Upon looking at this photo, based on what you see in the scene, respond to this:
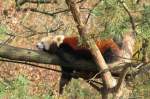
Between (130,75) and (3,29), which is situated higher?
(3,29)

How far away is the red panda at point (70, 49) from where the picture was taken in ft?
9.58

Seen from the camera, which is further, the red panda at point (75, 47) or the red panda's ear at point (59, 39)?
the red panda's ear at point (59, 39)

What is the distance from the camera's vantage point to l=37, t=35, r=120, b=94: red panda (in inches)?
115

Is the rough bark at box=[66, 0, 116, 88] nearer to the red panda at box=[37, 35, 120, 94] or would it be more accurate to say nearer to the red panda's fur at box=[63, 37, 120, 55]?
the red panda at box=[37, 35, 120, 94]

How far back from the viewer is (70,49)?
3.32 metres

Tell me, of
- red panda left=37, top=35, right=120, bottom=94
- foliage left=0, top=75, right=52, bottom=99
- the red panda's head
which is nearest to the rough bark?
red panda left=37, top=35, right=120, bottom=94

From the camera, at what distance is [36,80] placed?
18.7 ft

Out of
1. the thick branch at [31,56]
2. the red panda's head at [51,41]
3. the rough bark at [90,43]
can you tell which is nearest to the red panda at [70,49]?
the red panda's head at [51,41]

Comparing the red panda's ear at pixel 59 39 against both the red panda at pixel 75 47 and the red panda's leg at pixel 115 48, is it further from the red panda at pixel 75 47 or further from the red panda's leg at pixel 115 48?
the red panda's leg at pixel 115 48

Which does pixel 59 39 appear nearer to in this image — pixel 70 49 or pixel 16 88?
pixel 70 49

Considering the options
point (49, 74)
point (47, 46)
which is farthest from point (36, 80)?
point (47, 46)

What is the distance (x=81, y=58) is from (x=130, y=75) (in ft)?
1.23

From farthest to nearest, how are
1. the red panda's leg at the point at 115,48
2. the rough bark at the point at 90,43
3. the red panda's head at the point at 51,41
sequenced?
the red panda's head at the point at 51,41 < the red panda's leg at the point at 115,48 < the rough bark at the point at 90,43

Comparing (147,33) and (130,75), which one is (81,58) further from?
(147,33)
